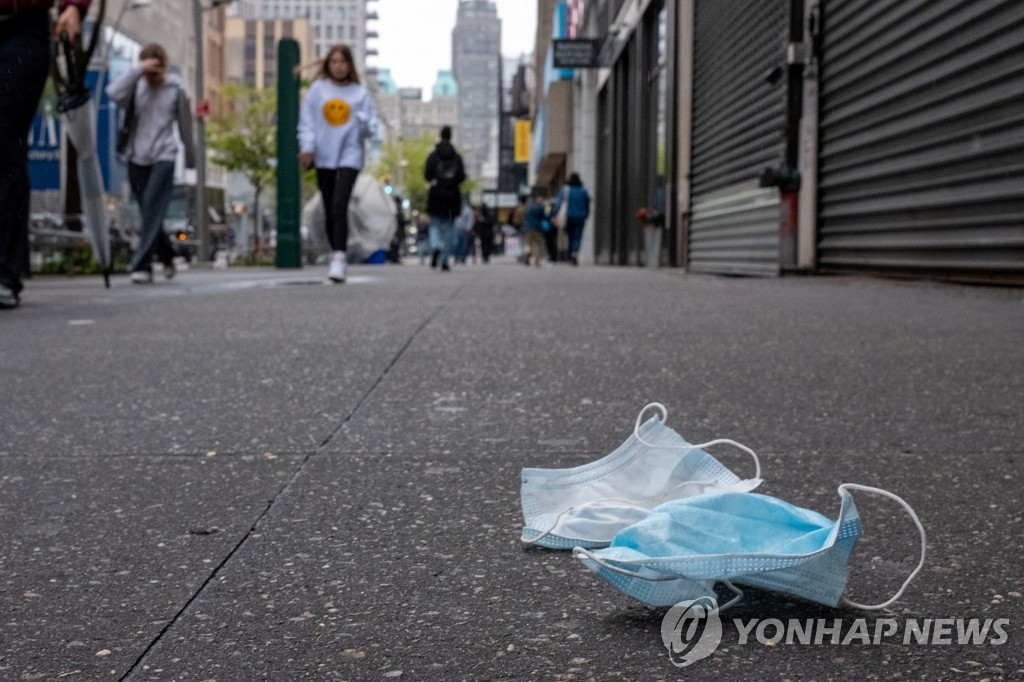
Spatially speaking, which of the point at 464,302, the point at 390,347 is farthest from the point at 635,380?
the point at 464,302

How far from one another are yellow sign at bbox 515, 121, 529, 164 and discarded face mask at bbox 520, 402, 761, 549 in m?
85.5

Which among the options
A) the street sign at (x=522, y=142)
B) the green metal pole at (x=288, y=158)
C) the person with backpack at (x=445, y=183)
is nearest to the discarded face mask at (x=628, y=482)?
the person with backpack at (x=445, y=183)

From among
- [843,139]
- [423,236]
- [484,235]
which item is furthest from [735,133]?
[484,235]

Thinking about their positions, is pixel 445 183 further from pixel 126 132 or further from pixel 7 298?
pixel 7 298

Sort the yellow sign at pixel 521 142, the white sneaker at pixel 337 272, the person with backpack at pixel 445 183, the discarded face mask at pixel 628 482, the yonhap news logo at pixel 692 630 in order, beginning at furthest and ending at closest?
the yellow sign at pixel 521 142
the person with backpack at pixel 445 183
the white sneaker at pixel 337 272
the discarded face mask at pixel 628 482
the yonhap news logo at pixel 692 630

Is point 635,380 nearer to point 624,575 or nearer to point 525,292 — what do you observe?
point 624,575

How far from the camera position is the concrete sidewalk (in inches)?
62.6

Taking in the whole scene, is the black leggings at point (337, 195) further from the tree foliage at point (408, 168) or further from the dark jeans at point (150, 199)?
the tree foliage at point (408, 168)

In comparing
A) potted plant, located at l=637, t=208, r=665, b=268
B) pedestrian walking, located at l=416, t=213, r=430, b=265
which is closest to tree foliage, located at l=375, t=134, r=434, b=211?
pedestrian walking, located at l=416, t=213, r=430, b=265

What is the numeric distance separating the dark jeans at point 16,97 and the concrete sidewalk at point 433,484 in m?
1.13

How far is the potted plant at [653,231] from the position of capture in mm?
19984

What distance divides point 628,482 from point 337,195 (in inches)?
353

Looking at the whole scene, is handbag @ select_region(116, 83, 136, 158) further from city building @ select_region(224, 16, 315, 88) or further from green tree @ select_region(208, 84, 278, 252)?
city building @ select_region(224, 16, 315, 88)

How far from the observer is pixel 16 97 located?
6590 mm
